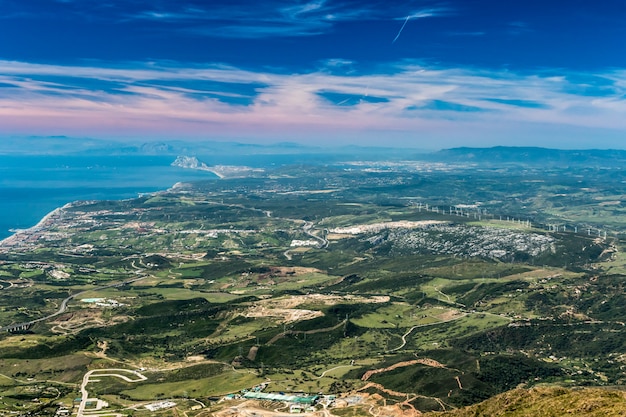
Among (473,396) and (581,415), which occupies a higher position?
(581,415)

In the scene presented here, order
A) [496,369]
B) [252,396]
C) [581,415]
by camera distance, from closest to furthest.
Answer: [581,415] → [252,396] → [496,369]

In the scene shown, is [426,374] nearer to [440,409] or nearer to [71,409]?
[440,409]

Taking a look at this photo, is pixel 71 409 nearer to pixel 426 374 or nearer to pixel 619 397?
pixel 426 374

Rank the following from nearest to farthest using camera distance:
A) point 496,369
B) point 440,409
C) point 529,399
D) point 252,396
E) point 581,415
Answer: point 581,415, point 529,399, point 440,409, point 252,396, point 496,369

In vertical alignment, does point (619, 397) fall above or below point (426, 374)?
above

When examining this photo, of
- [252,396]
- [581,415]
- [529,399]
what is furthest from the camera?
[252,396]

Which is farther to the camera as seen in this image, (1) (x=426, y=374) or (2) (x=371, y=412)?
(1) (x=426, y=374)

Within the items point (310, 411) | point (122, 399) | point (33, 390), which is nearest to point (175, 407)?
point (122, 399)

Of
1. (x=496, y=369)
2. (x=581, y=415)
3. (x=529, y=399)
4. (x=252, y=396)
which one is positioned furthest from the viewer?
(x=496, y=369)

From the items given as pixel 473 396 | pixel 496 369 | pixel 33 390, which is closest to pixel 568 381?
pixel 496 369
